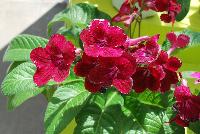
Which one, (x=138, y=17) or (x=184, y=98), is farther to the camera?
(x=138, y=17)

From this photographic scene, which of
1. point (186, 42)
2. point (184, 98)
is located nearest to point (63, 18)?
point (186, 42)

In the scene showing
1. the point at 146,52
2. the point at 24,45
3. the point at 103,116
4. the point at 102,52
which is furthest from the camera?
the point at 24,45

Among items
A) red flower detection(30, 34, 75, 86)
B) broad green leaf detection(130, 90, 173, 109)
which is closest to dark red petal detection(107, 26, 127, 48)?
red flower detection(30, 34, 75, 86)

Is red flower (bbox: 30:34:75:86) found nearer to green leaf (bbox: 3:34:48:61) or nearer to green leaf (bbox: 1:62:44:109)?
green leaf (bbox: 1:62:44:109)

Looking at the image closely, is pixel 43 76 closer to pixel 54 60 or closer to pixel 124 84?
pixel 54 60

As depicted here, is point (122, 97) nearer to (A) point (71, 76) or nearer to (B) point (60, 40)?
(A) point (71, 76)

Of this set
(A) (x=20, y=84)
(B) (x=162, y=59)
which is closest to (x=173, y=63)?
(B) (x=162, y=59)

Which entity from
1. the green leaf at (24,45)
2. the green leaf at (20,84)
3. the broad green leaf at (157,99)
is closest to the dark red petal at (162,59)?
the broad green leaf at (157,99)
